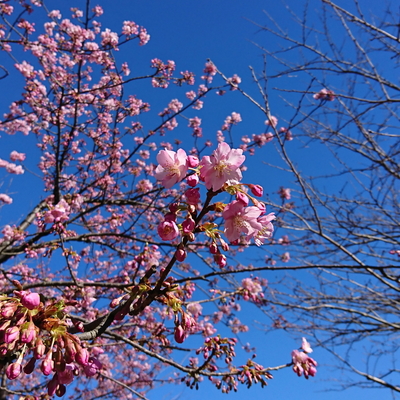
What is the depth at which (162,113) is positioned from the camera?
7199 mm

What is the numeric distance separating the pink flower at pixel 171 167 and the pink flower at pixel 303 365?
5.73 feet

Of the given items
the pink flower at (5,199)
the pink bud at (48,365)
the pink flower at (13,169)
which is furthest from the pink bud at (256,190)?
the pink flower at (13,169)

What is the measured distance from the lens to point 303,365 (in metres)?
2.27

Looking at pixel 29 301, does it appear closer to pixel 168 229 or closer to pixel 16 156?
pixel 168 229

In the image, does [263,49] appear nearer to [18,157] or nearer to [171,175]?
[171,175]

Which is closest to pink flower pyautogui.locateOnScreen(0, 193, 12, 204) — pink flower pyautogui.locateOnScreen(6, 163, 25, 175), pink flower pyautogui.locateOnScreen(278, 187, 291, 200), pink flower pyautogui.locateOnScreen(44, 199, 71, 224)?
pink flower pyautogui.locateOnScreen(6, 163, 25, 175)

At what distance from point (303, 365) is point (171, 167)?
1837 mm

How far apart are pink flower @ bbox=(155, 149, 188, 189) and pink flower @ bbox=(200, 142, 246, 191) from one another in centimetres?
10

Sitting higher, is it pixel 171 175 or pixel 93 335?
pixel 171 175

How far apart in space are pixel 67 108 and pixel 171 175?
23.3ft

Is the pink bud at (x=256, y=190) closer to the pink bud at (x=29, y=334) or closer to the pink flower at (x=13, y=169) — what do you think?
the pink bud at (x=29, y=334)

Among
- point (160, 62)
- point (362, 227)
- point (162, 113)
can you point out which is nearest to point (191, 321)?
point (362, 227)

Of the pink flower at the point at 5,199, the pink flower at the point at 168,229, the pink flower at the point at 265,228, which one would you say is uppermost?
the pink flower at the point at 5,199

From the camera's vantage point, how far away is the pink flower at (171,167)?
1357 millimetres
